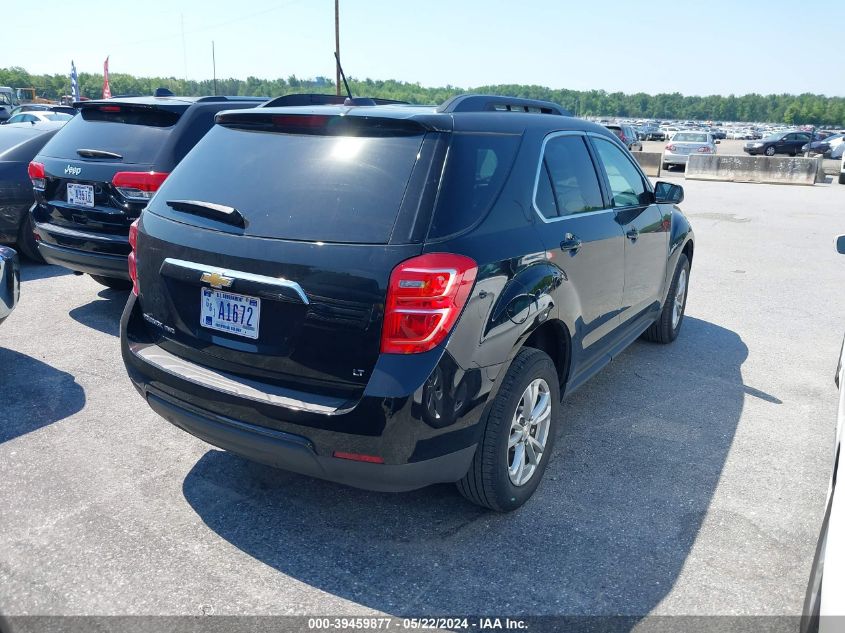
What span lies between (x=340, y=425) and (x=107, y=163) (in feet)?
13.1

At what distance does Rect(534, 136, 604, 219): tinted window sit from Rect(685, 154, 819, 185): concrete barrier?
21357 millimetres

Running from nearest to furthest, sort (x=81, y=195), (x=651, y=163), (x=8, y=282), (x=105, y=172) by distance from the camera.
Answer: (x=8, y=282) → (x=105, y=172) → (x=81, y=195) → (x=651, y=163)

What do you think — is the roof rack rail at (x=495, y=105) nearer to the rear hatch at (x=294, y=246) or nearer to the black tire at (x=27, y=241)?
the rear hatch at (x=294, y=246)

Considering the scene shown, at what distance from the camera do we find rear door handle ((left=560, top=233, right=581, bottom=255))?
347 cm

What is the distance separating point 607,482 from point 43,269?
22.5 ft

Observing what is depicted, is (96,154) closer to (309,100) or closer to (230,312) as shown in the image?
(309,100)

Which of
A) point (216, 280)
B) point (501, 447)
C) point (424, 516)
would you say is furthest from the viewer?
point (424, 516)

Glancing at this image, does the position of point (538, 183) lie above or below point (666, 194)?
above

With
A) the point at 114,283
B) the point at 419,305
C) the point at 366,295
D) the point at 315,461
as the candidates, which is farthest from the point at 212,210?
the point at 114,283

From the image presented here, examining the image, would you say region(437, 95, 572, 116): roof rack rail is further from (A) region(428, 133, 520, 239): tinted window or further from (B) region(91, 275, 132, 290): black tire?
(B) region(91, 275, 132, 290): black tire

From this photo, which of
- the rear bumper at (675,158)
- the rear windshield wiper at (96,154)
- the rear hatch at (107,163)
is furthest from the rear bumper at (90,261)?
the rear bumper at (675,158)

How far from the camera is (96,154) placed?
5680 millimetres

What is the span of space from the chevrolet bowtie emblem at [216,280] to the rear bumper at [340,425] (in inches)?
14.8

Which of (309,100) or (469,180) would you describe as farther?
(309,100)
